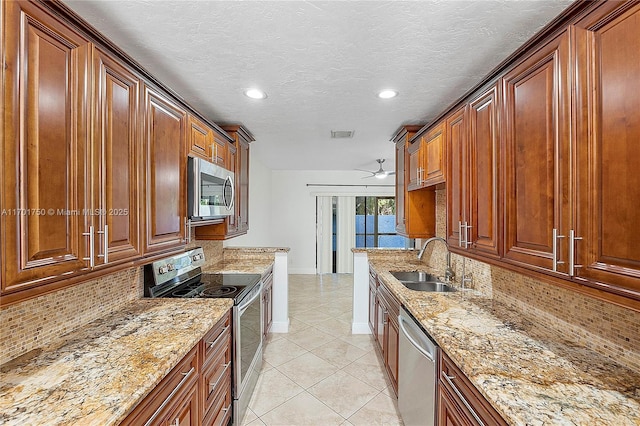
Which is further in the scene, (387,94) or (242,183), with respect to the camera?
(242,183)

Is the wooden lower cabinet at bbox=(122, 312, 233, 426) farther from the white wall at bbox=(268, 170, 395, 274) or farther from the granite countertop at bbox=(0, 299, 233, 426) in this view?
the white wall at bbox=(268, 170, 395, 274)

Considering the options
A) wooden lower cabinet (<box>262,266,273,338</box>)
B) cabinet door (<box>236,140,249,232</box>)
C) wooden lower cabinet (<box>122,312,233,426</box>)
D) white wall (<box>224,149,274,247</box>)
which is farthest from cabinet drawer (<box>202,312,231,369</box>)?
white wall (<box>224,149,274,247</box>)

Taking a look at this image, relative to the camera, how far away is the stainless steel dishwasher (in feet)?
5.18

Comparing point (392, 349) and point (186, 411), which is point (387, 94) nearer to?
point (392, 349)

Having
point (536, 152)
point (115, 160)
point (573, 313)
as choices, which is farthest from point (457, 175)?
point (115, 160)

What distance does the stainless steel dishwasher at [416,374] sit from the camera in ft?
5.18

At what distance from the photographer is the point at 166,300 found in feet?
6.70

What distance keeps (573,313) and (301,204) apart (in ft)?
19.4

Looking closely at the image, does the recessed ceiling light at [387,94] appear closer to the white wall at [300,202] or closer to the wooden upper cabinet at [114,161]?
the wooden upper cabinet at [114,161]

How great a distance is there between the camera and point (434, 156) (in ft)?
7.87

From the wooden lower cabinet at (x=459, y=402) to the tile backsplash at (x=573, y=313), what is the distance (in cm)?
61

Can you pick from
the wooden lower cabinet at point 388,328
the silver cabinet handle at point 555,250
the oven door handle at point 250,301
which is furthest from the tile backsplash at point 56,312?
the silver cabinet handle at point 555,250

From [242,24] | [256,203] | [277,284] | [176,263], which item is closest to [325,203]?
[256,203]

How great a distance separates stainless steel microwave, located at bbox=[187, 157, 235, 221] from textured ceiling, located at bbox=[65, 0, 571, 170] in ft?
1.86
